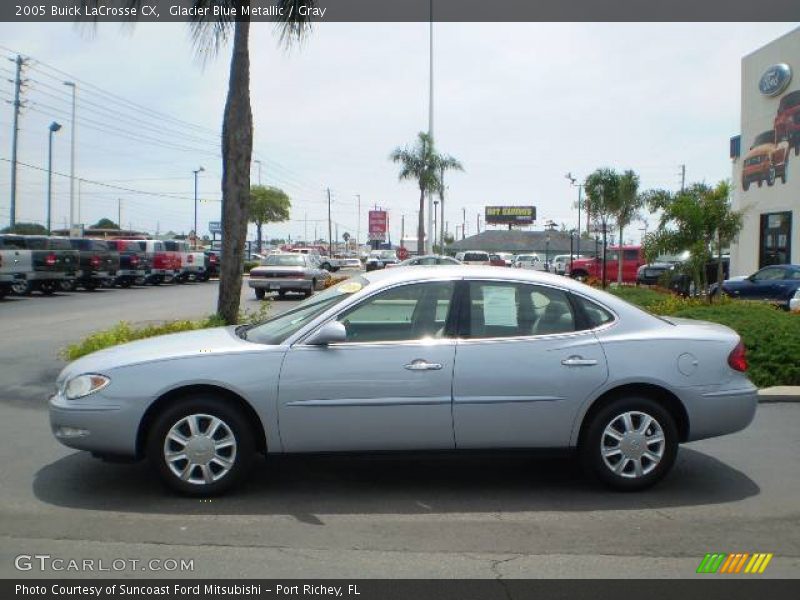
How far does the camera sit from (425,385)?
219 inches

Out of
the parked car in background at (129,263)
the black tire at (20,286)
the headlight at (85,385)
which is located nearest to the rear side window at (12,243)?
the black tire at (20,286)

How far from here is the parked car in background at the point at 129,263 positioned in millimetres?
32312

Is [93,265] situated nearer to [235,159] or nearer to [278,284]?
[278,284]

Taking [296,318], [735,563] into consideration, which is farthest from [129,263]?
[735,563]

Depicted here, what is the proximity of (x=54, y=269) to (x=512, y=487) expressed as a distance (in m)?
23.1

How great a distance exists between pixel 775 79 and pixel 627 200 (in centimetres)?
657

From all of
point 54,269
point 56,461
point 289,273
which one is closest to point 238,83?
point 56,461

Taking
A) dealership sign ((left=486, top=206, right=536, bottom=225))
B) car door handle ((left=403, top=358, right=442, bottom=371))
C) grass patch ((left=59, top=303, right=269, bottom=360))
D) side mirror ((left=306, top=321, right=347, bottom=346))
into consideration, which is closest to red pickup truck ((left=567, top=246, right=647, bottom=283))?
grass patch ((left=59, top=303, right=269, bottom=360))

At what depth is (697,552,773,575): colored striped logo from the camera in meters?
4.55

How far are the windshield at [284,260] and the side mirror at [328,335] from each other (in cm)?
2123

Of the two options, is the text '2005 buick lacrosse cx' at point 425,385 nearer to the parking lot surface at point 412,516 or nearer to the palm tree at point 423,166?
the parking lot surface at point 412,516

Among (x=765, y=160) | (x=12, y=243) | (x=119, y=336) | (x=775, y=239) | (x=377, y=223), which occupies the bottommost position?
(x=119, y=336)

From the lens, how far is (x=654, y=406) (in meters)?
5.75

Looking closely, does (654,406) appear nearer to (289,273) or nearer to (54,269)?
(289,273)
